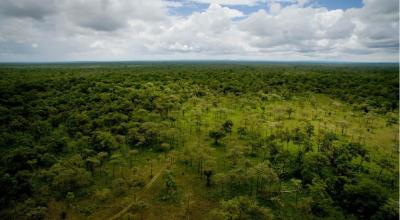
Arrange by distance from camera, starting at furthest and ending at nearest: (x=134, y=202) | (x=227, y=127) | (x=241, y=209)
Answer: (x=227, y=127) < (x=134, y=202) < (x=241, y=209)

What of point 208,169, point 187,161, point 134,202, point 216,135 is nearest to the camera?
point 134,202

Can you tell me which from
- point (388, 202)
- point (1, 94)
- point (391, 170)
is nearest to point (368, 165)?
point (391, 170)

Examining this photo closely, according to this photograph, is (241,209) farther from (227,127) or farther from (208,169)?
(227,127)

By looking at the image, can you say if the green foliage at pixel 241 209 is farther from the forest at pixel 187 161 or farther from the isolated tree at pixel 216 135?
the isolated tree at pixel 216 135

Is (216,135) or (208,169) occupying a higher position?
(216,135)

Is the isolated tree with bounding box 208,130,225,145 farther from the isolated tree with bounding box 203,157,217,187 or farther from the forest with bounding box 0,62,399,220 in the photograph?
the isolated tree with bounding box 203,157,217,187

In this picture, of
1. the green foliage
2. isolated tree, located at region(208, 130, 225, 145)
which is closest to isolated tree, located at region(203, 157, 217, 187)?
the green foliage

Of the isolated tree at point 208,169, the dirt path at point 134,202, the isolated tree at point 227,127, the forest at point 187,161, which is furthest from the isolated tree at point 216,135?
the dirt path at point 134,202

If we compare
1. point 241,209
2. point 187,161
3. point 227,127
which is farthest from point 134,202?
point 227,127

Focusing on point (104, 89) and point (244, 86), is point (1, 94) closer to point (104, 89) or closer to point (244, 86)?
point (104, 89)
